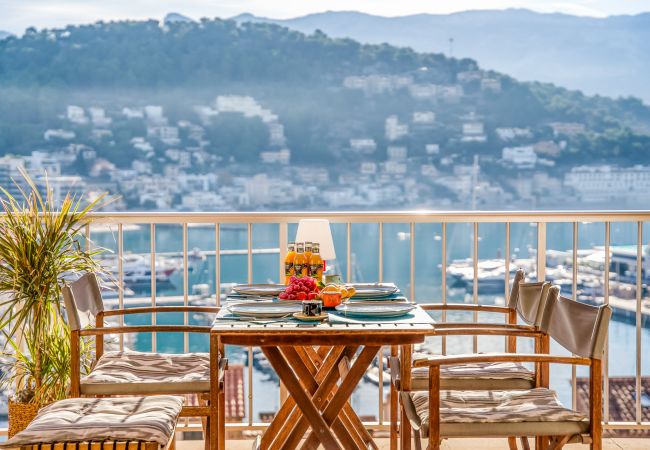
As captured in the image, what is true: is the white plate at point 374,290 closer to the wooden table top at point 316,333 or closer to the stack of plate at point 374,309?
the stack of plate at point 374,309

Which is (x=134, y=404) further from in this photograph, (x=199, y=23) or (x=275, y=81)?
(x=199, y=23)

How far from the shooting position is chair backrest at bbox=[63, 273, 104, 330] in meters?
2.89

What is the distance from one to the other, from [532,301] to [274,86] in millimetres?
7884

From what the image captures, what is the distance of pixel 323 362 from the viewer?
3121 millimetres

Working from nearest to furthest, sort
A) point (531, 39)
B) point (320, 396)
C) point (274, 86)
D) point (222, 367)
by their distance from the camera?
point (320, 396) → point (222, 367) → point (274, 86) → point (531, 39)

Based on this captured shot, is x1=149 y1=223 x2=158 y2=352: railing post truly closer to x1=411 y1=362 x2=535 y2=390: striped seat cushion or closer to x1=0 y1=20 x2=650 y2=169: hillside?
x1=411 y1=362 x2=535 y2=390: striped seat cushion

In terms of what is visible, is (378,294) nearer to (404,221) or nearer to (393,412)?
(393,412)

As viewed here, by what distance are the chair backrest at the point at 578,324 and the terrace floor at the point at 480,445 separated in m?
1.00

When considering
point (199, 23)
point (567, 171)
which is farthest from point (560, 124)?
point (199, 23)

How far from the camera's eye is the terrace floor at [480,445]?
365 centimetres

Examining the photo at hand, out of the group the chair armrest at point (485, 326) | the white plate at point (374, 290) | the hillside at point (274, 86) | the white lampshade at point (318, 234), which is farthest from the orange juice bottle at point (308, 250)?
the hillside at point (274, 86)

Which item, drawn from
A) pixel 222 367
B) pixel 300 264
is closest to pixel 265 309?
pixel 222 367

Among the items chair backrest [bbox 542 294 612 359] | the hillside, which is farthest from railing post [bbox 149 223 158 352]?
the hillside

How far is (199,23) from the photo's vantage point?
11469 millimetres
